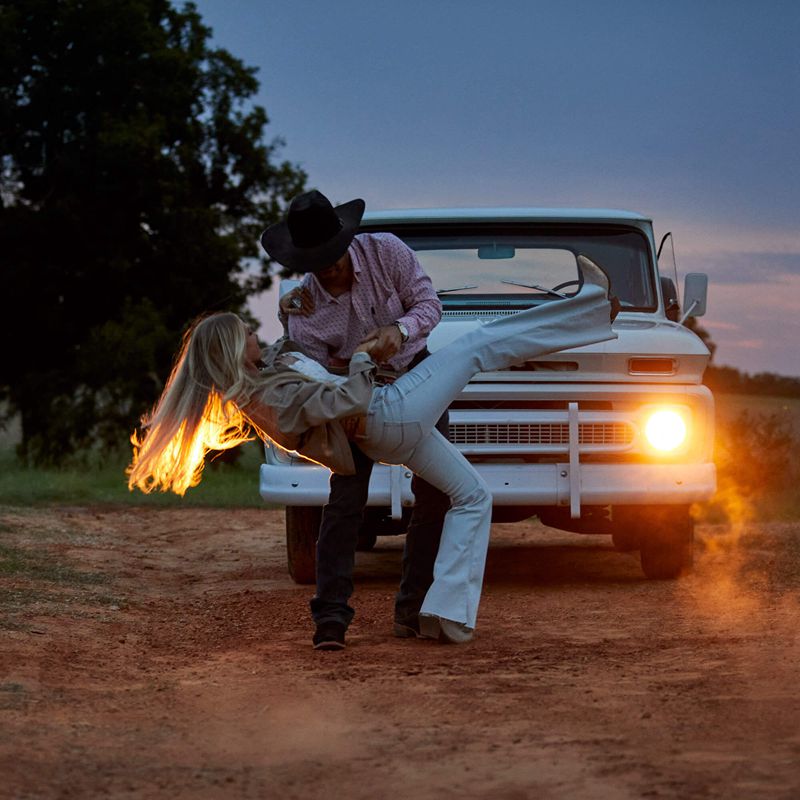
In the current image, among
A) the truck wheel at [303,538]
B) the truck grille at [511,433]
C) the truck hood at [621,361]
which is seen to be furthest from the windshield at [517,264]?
the truck wheel at [303,538]

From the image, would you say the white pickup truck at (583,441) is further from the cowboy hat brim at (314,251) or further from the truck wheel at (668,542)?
the cowboy hat brim at (314,251)

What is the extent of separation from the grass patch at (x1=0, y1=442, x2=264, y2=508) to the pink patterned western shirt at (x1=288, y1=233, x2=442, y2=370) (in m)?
9.14

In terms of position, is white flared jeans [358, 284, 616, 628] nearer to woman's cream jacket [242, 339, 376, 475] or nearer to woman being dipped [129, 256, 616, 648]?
woman being dipped [129, 256, 616, 648]

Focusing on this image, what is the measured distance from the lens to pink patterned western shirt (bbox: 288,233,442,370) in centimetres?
618

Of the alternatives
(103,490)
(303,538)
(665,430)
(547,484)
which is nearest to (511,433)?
(547,484)

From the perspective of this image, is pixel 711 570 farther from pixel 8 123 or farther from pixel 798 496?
pixel 8 123

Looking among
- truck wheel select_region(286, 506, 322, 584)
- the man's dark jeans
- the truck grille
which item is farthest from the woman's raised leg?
truck wheel select_region(286, 506, 322, 584)

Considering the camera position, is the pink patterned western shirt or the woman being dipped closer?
the woman being dipped

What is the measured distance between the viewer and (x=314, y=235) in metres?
5.92

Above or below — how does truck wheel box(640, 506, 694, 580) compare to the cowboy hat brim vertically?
below

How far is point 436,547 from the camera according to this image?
6324 mm

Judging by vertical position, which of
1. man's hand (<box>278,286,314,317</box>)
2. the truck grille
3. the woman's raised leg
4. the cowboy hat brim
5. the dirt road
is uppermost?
the cowboy hat brim

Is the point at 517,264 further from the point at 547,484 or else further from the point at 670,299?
the point at 547,484

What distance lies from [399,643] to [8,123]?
21107mm
